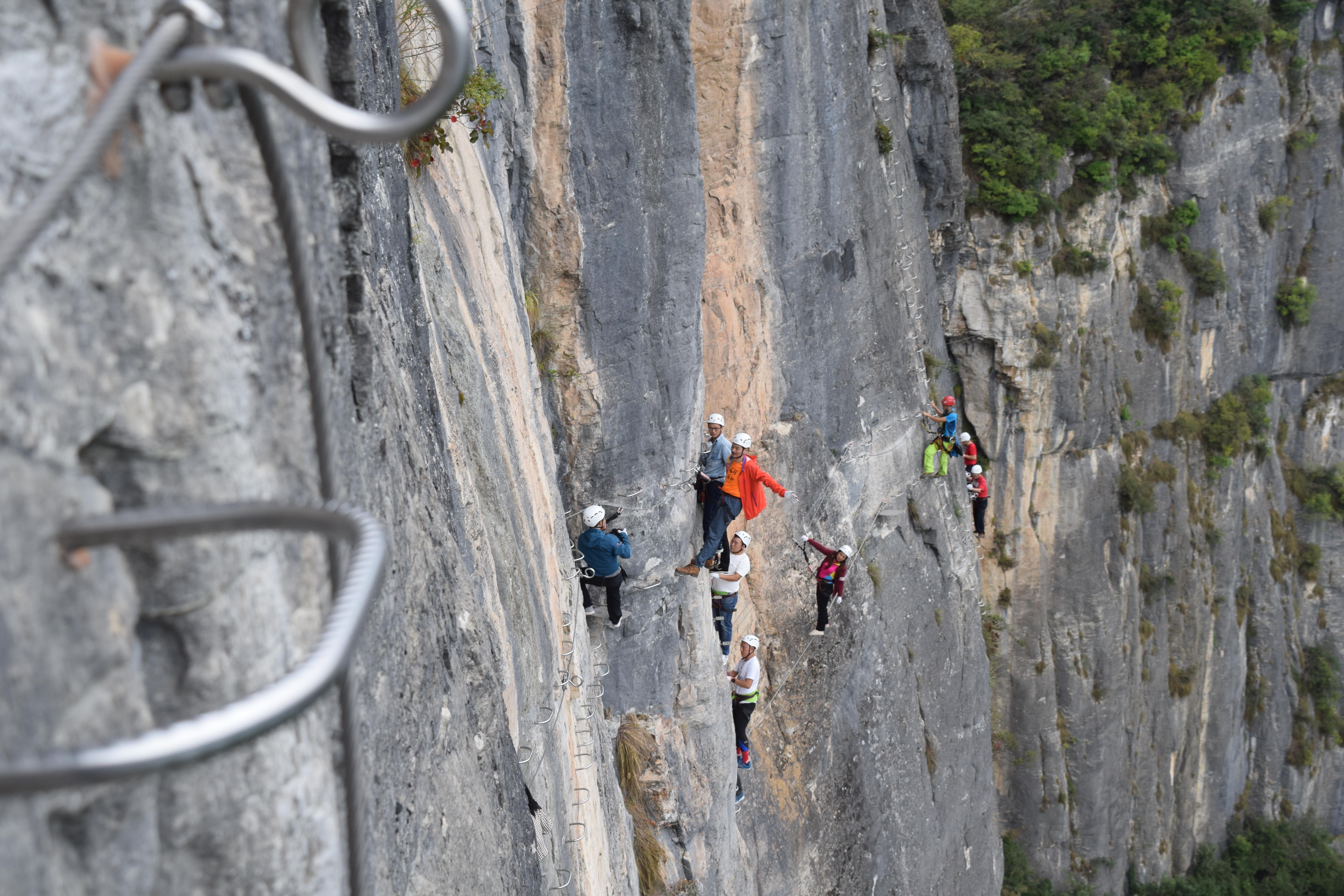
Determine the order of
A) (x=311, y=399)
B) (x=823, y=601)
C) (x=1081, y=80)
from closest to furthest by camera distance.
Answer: (x=311, y=399) < (x=823, y=601) < (x=1081, y=80)

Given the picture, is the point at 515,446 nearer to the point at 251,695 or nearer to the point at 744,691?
the point at 251,695

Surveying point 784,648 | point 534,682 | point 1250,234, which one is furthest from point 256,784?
point 1250,234

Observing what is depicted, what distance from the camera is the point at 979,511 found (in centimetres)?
1762

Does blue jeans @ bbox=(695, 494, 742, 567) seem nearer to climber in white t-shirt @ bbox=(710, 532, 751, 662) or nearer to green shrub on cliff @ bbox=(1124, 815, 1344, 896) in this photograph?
climber in white t-shirt @ bbox=(710, 532, 751, 662)

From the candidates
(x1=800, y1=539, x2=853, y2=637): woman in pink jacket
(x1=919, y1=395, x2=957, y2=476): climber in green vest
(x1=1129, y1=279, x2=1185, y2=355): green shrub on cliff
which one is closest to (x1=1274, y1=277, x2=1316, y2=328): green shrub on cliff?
(x1=1129, y1=279, x2=1185, y2=355): green shrub on cliff

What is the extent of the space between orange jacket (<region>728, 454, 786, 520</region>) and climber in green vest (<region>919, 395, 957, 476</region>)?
19.6 ft

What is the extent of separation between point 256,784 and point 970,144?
1879cm

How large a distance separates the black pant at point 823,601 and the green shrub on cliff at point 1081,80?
31.8 ft

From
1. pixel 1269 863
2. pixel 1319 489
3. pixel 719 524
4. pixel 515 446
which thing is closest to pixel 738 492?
pixel 719 524

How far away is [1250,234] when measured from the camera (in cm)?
2150

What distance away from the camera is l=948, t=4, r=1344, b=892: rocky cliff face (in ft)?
62.4

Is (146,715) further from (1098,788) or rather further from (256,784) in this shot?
(1098,788)

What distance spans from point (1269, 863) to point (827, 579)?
19662 mm

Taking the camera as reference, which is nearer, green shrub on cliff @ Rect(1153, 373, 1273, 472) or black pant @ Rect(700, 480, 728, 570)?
black pant @ Rect(700, 480, 728, 570)
